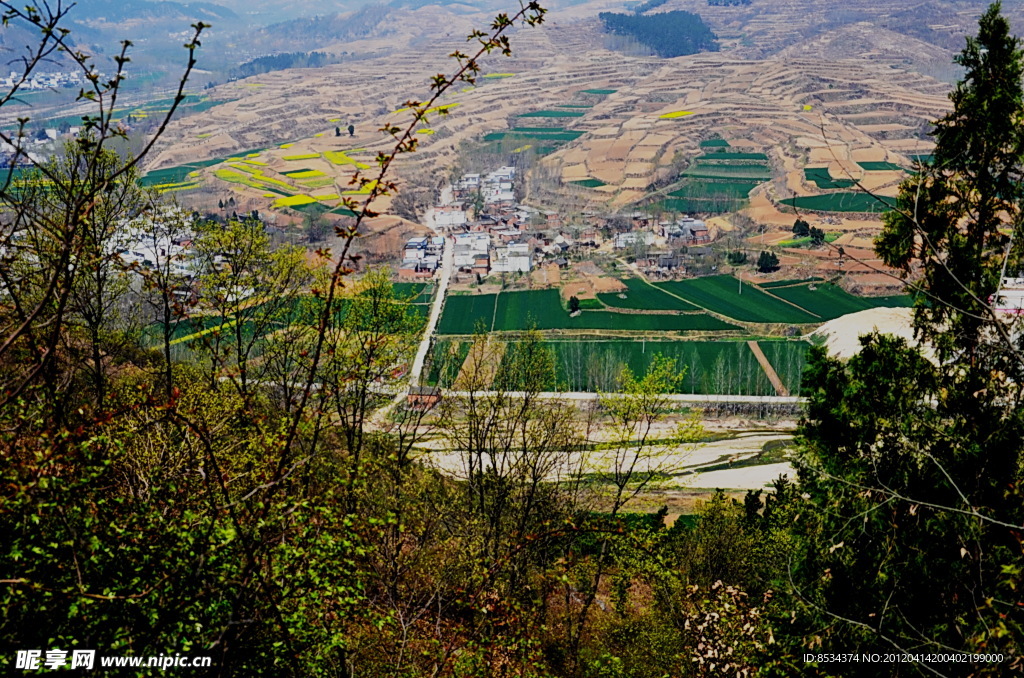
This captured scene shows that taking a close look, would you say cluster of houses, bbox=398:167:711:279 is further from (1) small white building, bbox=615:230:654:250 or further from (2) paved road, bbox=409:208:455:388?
(2) paved road, bbox=409:208:455:388

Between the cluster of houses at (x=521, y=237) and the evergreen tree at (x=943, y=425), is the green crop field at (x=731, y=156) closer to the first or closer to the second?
the cluster of houses at (x=521, y=237)

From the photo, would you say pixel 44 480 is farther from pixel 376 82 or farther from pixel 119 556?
pixel 376 82

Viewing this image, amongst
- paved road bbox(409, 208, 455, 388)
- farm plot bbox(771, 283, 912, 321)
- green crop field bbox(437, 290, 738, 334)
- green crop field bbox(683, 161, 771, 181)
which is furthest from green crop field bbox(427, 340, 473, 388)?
green crop field bbox(683, 161, 771, 181)

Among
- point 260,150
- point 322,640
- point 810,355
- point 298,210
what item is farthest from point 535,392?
point 260,150

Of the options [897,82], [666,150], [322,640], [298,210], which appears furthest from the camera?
[897,82]

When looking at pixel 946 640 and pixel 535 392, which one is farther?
pixel 535 392

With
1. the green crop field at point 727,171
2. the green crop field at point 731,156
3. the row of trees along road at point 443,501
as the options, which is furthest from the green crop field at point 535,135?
the row of trees along road at point 443,501

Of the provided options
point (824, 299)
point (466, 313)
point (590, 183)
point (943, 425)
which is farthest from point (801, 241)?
point (943, 425)
